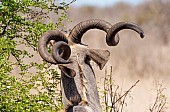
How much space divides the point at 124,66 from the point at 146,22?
43.4ft

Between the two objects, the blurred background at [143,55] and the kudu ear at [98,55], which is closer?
the kudu ear at [98,55]

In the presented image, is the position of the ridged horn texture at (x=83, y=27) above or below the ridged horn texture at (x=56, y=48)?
above

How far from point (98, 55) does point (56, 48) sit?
1.35 ft

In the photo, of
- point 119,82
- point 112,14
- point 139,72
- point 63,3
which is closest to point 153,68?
point 139,72

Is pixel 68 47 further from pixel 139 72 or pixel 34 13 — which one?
pixel 139 72

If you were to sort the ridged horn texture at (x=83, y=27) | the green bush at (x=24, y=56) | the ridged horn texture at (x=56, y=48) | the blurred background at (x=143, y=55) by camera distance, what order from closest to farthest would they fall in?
1. the ridged horn texture at (x=56, y=48)
2. the ridged horn texture at (x=83, y=27)
3. the green bush at (x=24, y=56)
4. the blurred background at (x=143, y=55)

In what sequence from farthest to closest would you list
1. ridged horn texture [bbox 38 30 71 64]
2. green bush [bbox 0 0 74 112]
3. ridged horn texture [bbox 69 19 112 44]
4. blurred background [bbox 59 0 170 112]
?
blurred background [bbox 59 0 170 112], green bush [bbox 0 0 74 112], ridged horn texture [bbox 69 19 112 44], ridged horn texture [bbox 38 30 71 64]

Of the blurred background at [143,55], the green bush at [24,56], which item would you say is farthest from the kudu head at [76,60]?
the blurred background at [143,55]

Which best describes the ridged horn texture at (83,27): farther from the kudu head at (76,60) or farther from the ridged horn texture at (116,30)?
the ridged horn texture at (116,30)

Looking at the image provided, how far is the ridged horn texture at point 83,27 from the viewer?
487cm

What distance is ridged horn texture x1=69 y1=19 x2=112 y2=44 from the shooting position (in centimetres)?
487

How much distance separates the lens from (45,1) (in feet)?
23.9

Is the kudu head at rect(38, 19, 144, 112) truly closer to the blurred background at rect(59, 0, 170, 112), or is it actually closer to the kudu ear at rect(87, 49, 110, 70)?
the kudu ear at rect(87, 49, 110, 70)

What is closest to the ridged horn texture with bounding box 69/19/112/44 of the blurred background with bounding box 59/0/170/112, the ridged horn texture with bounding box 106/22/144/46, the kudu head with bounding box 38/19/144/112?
the kudu head with bounding box 38/19/144/112
